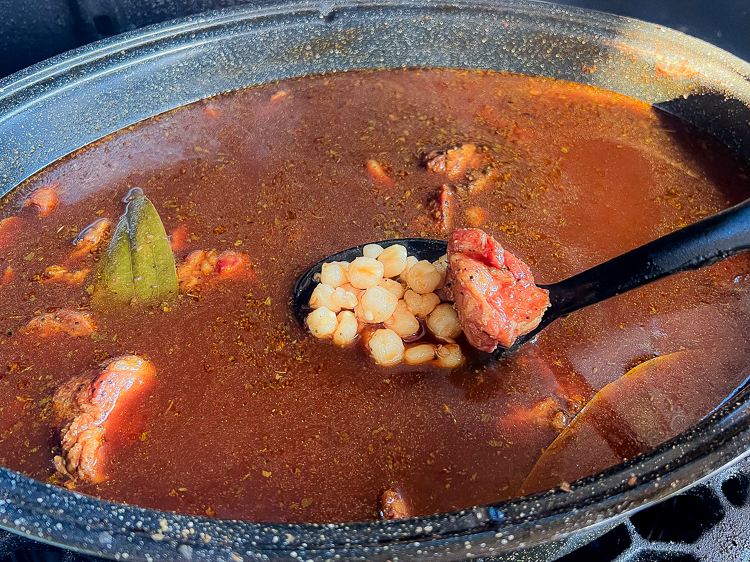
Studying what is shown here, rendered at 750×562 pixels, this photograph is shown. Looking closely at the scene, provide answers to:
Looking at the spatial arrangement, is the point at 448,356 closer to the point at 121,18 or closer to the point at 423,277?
the point at 423,277

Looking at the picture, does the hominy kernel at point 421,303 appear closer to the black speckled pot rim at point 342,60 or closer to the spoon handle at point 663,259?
the spoon handle at point 663,259

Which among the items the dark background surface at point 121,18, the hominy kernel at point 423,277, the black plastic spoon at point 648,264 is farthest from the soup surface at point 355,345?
the dark background surface at point 121,18

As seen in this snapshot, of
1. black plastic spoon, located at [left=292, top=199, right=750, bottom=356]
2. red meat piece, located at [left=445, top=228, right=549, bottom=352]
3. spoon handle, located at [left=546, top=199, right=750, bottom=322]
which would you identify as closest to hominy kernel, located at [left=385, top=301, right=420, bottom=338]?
red meat piece, located at [left=445, top=228, right=549, bottom=352]

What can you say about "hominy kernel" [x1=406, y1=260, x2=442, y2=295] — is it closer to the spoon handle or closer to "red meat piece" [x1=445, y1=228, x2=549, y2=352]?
"red meat piece" [x1=445, y1=228, x2=549, y2=352]

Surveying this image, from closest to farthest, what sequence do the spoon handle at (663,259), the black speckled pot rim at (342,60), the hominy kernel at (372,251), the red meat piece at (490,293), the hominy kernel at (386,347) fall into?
the spoon handle at (663,259)
the red meat piece at (490,293)
the hominy kernel at (386,347)
the hominy kernel at (372,251)
the black speckled pot rim at (342,60)

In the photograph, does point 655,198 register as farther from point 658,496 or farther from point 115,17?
point 115,17

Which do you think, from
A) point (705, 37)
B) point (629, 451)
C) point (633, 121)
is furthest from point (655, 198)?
point (705, 37)
